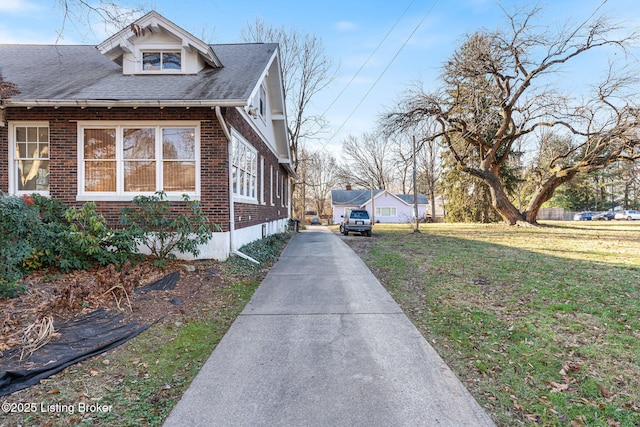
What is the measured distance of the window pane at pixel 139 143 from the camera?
823 centimetres

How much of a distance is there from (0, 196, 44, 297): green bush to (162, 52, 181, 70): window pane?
5.37 m

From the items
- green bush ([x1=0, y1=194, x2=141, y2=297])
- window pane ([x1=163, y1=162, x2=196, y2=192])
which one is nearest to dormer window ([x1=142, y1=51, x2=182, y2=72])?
window pane ([x1=163, y1=162, x2=196, y2=192])

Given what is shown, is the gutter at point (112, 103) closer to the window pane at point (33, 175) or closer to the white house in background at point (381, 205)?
the window pane at point (33, 175)

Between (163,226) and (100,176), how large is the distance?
2.58 meters

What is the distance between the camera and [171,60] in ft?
31.4

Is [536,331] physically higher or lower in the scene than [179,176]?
lower

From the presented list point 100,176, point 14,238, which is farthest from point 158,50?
point 14,238

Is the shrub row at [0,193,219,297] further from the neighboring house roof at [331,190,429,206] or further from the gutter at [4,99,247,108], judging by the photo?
the neighboring house roof at [331,190,429,206]

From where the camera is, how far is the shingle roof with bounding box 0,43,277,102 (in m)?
7.74

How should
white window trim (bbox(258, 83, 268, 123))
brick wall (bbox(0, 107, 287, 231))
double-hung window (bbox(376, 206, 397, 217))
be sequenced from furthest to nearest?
1. double-hung window (bbox(376, 206, 397, 217))
2. white window trim (bbox(258, 83, 268, 123))
3. brick wall (bbox(0, 107, 287, 231))

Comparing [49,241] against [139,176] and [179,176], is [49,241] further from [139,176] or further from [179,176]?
[179,176]

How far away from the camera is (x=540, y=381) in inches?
130

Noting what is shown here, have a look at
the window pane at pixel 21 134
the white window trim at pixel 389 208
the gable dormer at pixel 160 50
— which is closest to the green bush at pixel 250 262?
the gable dormer at pixel 160 50

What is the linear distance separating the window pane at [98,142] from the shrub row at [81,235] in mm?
1353
